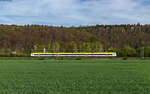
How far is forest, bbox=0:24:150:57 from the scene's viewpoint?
312ft

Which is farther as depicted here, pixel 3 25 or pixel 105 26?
pixel 105 26

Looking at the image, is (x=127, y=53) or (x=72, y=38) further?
(x=72, y=38)

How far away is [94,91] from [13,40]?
332ft

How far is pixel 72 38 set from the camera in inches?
4931

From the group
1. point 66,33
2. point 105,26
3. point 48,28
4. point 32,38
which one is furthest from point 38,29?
point 105,26

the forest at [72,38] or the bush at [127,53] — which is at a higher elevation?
the forest at [72,38]

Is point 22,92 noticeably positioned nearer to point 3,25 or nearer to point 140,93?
point 140,93

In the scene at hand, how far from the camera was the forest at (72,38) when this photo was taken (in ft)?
312

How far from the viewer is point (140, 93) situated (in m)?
8.70

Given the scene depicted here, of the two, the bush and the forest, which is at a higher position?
the forest

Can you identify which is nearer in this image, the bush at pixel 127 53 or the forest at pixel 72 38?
the bush at pixel 127 53

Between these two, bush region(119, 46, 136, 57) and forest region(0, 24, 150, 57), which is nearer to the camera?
bush region(119, 46, 136, 57)

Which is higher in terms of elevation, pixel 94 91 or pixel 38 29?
pixel 38 29

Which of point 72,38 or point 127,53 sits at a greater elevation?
point 72,38
